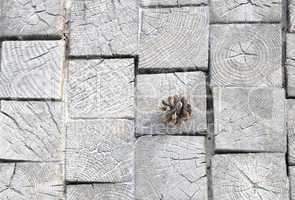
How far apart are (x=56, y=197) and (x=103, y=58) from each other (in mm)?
584

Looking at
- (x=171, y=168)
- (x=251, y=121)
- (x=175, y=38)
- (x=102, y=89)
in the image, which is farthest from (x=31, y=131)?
(x=251, y=121)

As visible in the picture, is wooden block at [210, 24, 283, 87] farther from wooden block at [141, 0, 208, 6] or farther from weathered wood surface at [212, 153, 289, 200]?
weathered wood surface at [212, 153, 289, 200]

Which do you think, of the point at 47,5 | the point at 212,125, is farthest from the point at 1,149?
the point at 212,125

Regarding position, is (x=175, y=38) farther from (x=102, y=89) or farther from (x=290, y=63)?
(x=290, y=63)

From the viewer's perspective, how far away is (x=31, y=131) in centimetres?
209

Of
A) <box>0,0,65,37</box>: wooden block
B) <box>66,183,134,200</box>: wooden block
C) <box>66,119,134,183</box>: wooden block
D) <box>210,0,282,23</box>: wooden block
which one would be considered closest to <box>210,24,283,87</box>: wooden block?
<box>210,0,282,23</box>: wooden block

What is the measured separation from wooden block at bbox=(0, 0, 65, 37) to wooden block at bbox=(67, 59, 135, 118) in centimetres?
21

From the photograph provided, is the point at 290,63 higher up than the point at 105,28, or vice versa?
the point at 105,28

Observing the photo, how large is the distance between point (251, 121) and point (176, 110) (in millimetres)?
293

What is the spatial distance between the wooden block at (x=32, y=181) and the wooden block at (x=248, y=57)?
2.41ft

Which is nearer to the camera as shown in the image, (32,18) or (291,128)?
(291,128)

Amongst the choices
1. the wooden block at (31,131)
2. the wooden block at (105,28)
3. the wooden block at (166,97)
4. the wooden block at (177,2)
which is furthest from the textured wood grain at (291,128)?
the wooden block at (31,131)

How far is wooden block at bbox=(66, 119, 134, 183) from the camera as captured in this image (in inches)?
80.7

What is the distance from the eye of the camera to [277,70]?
2.05m
